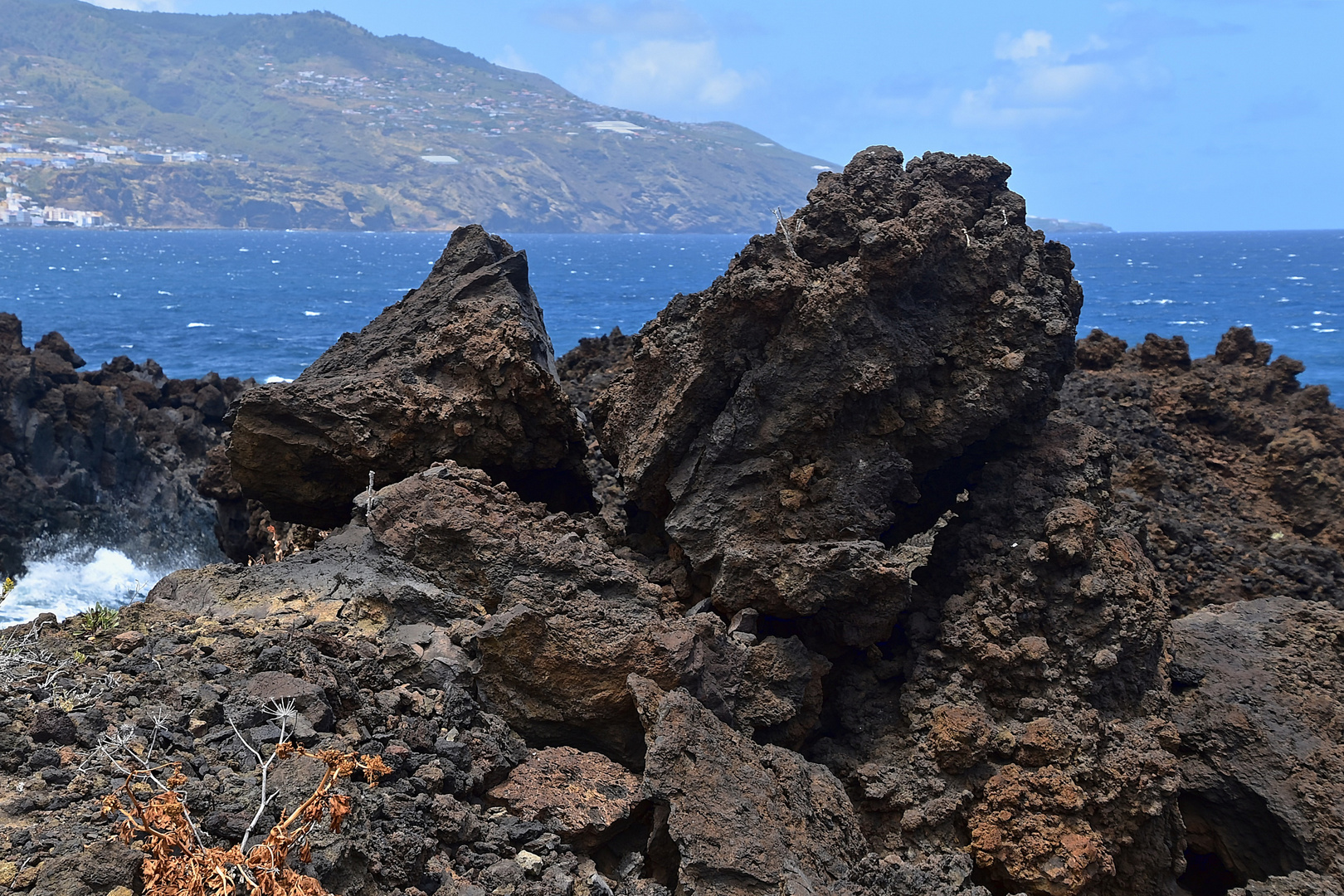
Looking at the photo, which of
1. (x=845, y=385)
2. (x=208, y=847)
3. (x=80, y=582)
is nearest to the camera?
(x=208, y=847)

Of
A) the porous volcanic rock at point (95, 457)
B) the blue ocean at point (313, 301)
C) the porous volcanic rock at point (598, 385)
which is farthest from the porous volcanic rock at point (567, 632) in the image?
the porous volcanic rock at point (95, 457)

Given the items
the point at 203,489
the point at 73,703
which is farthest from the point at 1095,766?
the point at 203,489

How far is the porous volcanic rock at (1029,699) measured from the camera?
5699 mm

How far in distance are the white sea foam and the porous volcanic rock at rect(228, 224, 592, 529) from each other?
10.5m

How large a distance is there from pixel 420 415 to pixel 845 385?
3.08 m

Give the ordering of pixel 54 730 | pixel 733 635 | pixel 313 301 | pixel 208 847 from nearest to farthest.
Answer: pixel 208 847, pixel 54 730, pixel 733 635, pixel 313 301

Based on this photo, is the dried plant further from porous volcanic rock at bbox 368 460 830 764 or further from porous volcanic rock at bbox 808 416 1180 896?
porous volcanic rock at bbox 808 416 1180 896

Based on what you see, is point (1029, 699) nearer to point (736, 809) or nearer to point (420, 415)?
point (736, 809)

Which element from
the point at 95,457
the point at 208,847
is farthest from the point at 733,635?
the point at 95,457

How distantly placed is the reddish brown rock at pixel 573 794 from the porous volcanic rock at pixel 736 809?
7.6 inches

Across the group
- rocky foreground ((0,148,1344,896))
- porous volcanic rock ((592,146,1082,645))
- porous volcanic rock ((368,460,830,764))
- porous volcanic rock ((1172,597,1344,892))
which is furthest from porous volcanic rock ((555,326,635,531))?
porous volcanic rock ((1172,597,1344,892))

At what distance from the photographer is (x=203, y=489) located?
37.1 ft

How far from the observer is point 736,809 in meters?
4.69

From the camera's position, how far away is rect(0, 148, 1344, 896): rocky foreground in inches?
176
